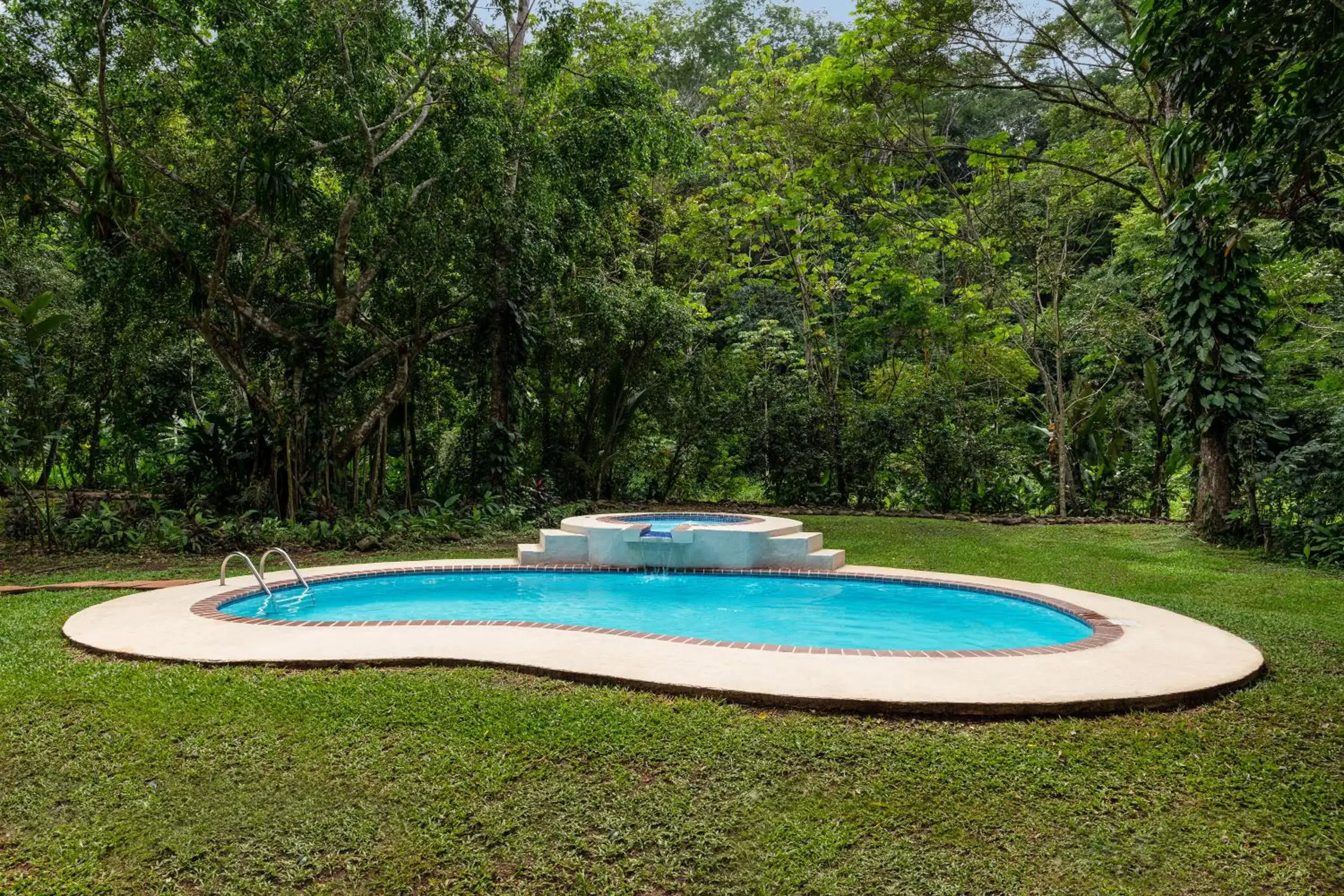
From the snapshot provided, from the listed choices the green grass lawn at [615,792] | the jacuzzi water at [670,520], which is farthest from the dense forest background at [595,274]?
the green grass lawn at [615,792]

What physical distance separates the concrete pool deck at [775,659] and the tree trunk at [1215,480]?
4.21 m

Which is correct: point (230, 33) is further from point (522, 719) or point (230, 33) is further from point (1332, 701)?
point (1332, 701)

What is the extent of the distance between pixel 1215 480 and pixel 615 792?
29.4 feet

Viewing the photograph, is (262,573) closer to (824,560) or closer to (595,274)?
(824,560)

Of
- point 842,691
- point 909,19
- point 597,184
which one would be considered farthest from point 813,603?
point 909,19

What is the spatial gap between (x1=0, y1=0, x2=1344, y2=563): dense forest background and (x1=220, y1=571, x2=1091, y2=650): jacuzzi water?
2234mm

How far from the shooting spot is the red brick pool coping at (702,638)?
4520mm

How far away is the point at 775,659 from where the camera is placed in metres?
4.27

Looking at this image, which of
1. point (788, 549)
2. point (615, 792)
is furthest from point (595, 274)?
point (615, 792)

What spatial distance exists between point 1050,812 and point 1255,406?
25.9 feet

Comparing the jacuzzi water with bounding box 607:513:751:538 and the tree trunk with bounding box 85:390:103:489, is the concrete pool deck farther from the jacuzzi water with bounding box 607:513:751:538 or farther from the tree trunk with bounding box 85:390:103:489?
the tree trunk with bounding box 85:390:103:489

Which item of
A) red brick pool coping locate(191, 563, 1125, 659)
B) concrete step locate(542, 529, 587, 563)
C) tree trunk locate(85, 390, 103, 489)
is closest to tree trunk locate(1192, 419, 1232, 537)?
red brick pool coping locate(191, 563, 1125, 659)

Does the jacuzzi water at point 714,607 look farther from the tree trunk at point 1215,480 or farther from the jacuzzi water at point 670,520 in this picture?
the tree trunk at point 1215,480

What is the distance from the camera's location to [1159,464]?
12188 millimetres
